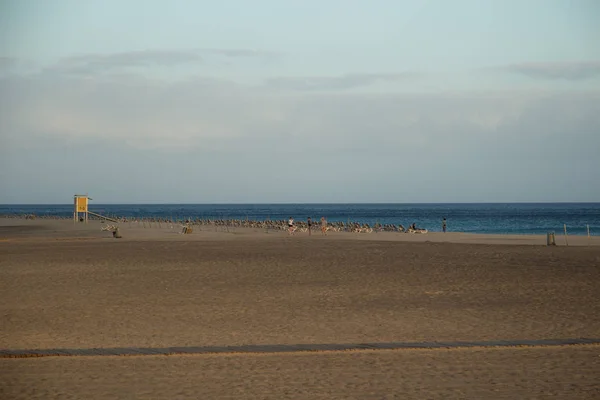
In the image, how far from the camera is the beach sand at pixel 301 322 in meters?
9.60

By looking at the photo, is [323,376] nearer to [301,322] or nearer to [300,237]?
[301,322]

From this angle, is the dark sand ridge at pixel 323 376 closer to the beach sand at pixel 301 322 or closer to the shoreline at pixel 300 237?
the beach sand at pixel 301 322

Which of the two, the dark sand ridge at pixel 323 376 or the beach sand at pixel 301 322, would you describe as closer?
the dark sand ridge at pixel 323 376

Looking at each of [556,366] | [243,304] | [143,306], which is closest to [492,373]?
[556,366]

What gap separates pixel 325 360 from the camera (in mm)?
11109

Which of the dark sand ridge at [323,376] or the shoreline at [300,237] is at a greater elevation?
the shoreline at [300,237]

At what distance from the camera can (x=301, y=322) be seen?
1473 cm

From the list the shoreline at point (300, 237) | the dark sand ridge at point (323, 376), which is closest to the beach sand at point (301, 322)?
the dark sand ridge at point (323, 376)

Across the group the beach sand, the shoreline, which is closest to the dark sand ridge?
the beach sand

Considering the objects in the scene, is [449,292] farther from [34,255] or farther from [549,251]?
[34,255]

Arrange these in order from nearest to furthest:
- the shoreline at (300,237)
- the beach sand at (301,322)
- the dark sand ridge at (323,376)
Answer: the dark sand ridge at (323,376), the beach sand at (301,322), the shoreline at (300,237)

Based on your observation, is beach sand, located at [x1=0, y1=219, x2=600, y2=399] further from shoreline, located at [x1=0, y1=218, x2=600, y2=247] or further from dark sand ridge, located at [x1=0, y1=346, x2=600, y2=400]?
shoreline, located at [x1=0, y1=218, x2=600, y2=247]

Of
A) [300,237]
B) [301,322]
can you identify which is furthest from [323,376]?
[300,237]

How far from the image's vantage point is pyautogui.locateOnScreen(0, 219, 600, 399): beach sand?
9.60 metres
